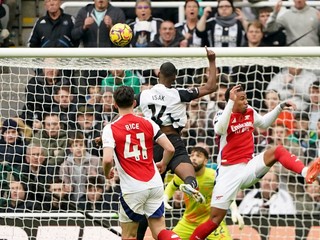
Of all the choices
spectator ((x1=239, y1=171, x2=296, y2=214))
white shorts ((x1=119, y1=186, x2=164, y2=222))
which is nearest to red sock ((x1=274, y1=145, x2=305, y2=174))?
white shorts ((x1=119, y1=186, x2=164, y2=222))

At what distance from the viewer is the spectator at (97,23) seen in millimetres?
16344

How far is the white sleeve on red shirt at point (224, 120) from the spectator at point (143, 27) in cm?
346

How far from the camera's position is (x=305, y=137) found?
51.2 ft

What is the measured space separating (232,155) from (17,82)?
11.0ft

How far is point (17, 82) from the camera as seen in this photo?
50.9 feet

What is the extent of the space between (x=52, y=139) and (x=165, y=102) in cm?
225

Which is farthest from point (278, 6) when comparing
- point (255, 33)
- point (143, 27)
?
point (143, 27)

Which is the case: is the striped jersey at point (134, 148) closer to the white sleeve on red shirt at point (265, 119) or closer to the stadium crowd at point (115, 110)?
the white sleeve on red shirt at point (265, 119)

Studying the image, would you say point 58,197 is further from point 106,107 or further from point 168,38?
point 168,38

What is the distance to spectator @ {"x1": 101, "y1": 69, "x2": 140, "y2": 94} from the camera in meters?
15.2

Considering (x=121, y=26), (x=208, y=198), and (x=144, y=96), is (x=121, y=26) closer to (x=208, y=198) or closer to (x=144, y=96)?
(x=144, y=96)

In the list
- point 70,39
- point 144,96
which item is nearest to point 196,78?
point 70,39

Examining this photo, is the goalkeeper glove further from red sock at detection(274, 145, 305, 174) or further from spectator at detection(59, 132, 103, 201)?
spectator at detection(59, 132, 103, 201)

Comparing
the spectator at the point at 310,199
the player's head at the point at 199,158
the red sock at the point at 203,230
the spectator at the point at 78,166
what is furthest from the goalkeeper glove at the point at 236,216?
the spectator at the point at 78,166
